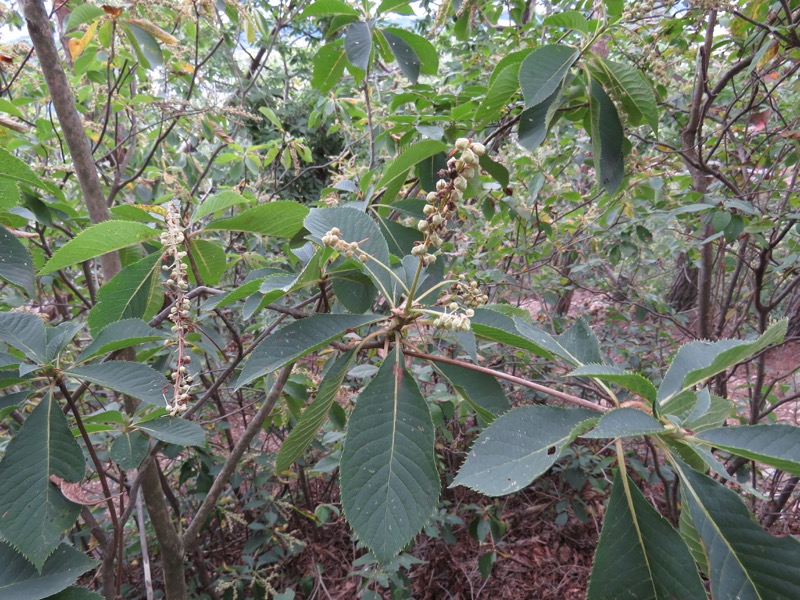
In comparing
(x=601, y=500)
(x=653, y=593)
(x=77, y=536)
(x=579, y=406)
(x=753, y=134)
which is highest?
(x=753, y=134)

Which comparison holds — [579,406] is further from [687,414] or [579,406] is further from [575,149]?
[575,149]

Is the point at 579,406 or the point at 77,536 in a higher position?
the point at 579,406

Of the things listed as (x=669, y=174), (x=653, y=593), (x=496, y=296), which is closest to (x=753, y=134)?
(x=669, y=174)

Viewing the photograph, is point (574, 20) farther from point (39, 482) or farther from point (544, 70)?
point (39, 482)

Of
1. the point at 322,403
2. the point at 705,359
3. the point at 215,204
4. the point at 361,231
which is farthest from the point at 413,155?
the point at 705,359

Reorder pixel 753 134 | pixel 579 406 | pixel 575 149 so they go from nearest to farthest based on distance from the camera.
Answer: pixel 579 406, pixel 575 149, pixel 753 134

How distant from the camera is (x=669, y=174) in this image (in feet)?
8.27

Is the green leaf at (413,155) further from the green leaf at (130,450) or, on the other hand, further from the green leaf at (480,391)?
the green leaf at (130,450)

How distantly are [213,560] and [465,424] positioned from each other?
5.95ft

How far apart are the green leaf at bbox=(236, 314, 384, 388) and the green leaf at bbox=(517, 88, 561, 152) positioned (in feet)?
2.18

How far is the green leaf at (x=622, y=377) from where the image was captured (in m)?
0.54

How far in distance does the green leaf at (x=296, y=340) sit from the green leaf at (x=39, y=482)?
Result: 1.27 feet

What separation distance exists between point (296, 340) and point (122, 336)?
0.36m

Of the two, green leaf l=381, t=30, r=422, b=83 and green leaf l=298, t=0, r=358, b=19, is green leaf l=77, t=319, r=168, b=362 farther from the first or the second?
green leaf l=381, t=30, r=422, b=83
